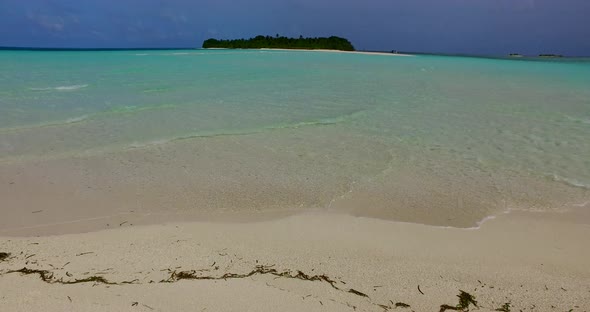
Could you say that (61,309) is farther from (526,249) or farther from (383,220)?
(526,249)

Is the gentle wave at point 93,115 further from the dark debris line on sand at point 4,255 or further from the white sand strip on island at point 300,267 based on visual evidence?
the dark debris line on sand at point 4,255

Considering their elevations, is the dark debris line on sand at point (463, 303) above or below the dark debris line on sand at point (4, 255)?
below

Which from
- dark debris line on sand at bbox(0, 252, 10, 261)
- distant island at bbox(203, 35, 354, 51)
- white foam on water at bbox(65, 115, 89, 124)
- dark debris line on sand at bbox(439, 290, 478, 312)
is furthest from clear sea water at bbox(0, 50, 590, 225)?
distant island at bbox(203, 35, 354, 51)

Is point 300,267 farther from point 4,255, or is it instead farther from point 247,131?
point 247,131

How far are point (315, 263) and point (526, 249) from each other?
215 cm

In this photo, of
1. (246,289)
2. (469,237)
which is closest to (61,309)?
(246,289)

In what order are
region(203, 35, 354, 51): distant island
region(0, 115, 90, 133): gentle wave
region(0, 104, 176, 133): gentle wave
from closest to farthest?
1. region(0, 115, 90, 133): gentle wave
2. region(0, 104, 176, 133): gentle wave
3. region(203, 35, 354, 51): distant island

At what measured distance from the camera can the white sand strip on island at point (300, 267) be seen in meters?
2.93

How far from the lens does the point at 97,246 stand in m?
3.74

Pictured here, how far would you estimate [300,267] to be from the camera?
3.44 m

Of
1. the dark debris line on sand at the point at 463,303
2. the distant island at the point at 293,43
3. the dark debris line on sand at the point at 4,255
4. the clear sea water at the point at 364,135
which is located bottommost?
the dark debris line on sand at the point at 463,303

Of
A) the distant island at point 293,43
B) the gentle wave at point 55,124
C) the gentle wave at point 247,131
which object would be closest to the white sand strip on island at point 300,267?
the gentle wave at point 247,131

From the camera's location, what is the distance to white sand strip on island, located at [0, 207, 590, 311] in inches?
115

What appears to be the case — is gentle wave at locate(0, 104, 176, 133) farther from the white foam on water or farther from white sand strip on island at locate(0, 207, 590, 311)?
white sand strip on island at locate(0, 207, 590, 311)
